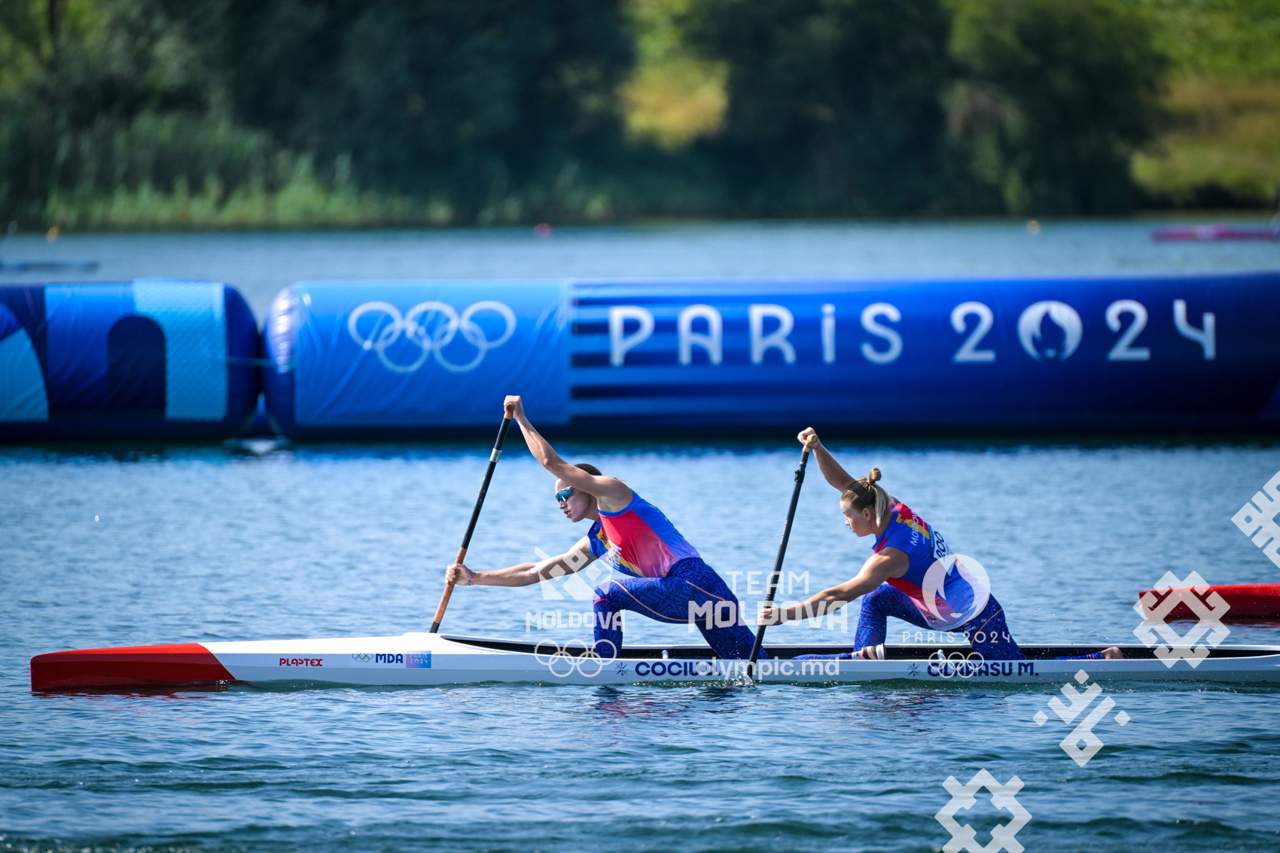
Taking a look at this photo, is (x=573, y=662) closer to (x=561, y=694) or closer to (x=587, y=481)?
(x=561, y=694)

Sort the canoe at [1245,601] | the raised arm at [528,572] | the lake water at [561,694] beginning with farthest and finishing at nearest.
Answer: the canoe at [1245,601] → the raised arm at [528,572] → the lake water at [561,694]

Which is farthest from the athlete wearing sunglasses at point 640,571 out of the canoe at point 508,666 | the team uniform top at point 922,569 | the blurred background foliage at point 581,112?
the blurred background foliage at point 581,112

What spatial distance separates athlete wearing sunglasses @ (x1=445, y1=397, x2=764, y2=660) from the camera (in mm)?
9352

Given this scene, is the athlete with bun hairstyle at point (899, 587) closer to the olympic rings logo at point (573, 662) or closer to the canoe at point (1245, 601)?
the olympic rings logo at point (573, 662)

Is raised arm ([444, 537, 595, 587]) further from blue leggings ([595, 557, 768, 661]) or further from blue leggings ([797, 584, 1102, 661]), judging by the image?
blue leggings ([797, 584, 1102, 661])

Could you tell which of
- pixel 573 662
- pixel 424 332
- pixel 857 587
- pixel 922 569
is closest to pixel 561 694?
pixel 573 662

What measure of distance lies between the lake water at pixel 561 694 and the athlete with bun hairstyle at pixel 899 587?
361 millimetres

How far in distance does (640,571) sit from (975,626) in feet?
6.48

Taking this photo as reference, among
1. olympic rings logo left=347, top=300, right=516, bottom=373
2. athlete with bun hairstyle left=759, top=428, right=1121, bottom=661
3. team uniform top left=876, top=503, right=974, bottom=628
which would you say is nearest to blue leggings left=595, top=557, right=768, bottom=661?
athlete with bun hairstyle left=759, top=428, right=1121, bottom=661

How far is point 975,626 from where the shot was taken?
9.47 metres

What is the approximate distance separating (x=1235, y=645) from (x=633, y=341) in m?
9.11

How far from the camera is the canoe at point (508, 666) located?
9.47 m

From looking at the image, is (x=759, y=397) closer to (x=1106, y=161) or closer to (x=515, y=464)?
(x=515, y=464)

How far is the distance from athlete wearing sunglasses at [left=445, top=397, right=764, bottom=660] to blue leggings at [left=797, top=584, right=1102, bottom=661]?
57 centimetres
